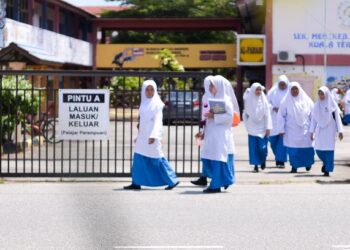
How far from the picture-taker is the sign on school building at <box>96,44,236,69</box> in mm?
50594

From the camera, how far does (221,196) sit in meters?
13.6

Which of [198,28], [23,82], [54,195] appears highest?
[198,28]

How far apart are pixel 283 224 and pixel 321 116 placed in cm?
745

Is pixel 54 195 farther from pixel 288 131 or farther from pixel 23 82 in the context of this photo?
pixel 23 82

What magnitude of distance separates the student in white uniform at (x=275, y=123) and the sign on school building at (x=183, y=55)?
98.5ft

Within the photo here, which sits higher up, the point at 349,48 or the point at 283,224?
the point at 349,48

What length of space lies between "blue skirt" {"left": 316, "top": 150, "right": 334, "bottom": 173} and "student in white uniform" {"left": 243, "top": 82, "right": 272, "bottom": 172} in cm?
119

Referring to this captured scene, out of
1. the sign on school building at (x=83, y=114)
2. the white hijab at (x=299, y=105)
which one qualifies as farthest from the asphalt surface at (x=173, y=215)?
the white hijab at (x=299, y=105)

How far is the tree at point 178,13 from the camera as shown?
66438 millimetres

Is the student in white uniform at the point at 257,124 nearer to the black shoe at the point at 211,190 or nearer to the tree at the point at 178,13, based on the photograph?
the black shoe at the point at 211,190

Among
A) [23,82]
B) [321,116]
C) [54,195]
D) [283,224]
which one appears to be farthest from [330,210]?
[23,82]

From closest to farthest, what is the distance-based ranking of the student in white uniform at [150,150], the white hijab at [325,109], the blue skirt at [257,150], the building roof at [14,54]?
the student in white uniform at [150,150], the white hijab at [325,109], the blue skirt at [257,150], the building roof at [14,54]

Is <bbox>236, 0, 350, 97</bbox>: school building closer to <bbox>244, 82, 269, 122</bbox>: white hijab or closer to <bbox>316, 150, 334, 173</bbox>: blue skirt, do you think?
<bbox>244, 82, 269, 122</bbox>: white hijab

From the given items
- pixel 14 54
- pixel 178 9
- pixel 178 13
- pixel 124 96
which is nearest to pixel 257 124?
pixel 124 96
